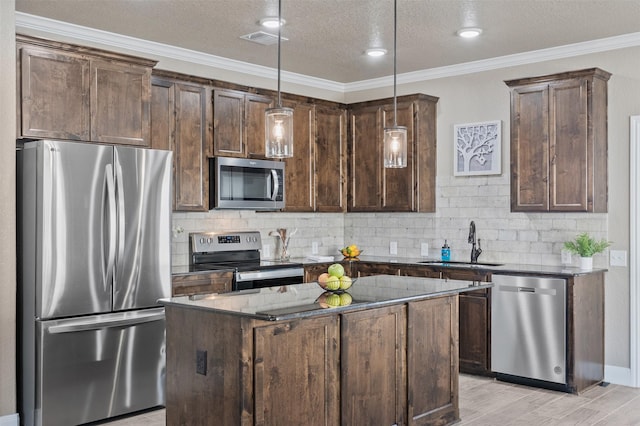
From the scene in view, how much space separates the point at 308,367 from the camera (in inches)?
131

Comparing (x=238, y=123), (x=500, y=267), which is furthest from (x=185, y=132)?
(x=500, y=267)

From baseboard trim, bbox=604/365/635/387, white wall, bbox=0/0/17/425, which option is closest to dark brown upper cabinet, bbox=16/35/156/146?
white wall, bbox=0/0/17/425

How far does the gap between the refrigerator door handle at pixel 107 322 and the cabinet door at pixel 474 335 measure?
2595 mm

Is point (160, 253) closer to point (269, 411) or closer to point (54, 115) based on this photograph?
point (54, 115)

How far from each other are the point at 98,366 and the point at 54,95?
6.00 feet

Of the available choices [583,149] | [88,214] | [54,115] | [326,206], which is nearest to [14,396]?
[88,214]

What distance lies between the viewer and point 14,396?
419 centimetres

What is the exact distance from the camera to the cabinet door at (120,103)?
4.56 metres

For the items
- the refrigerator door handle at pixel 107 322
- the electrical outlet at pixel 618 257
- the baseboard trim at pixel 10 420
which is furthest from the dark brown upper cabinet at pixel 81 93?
the electrical outlet at pixel 618 257

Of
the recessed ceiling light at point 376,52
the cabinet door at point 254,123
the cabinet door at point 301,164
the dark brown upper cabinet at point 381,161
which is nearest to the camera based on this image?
the recessed ceiling light at point 376,52

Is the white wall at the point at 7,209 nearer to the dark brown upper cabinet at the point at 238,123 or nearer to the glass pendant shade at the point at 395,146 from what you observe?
the dark brown upper cabinet at the point at 238,123

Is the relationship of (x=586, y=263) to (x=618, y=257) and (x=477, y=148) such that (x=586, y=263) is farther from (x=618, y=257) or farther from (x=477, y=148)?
A: (x=477, y=148)

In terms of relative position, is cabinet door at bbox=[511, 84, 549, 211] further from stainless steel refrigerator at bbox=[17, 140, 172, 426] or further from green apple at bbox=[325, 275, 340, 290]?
stainless steel refrigerator at bbox=[17, 140, 172, 426]

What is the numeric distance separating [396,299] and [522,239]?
2721mm
